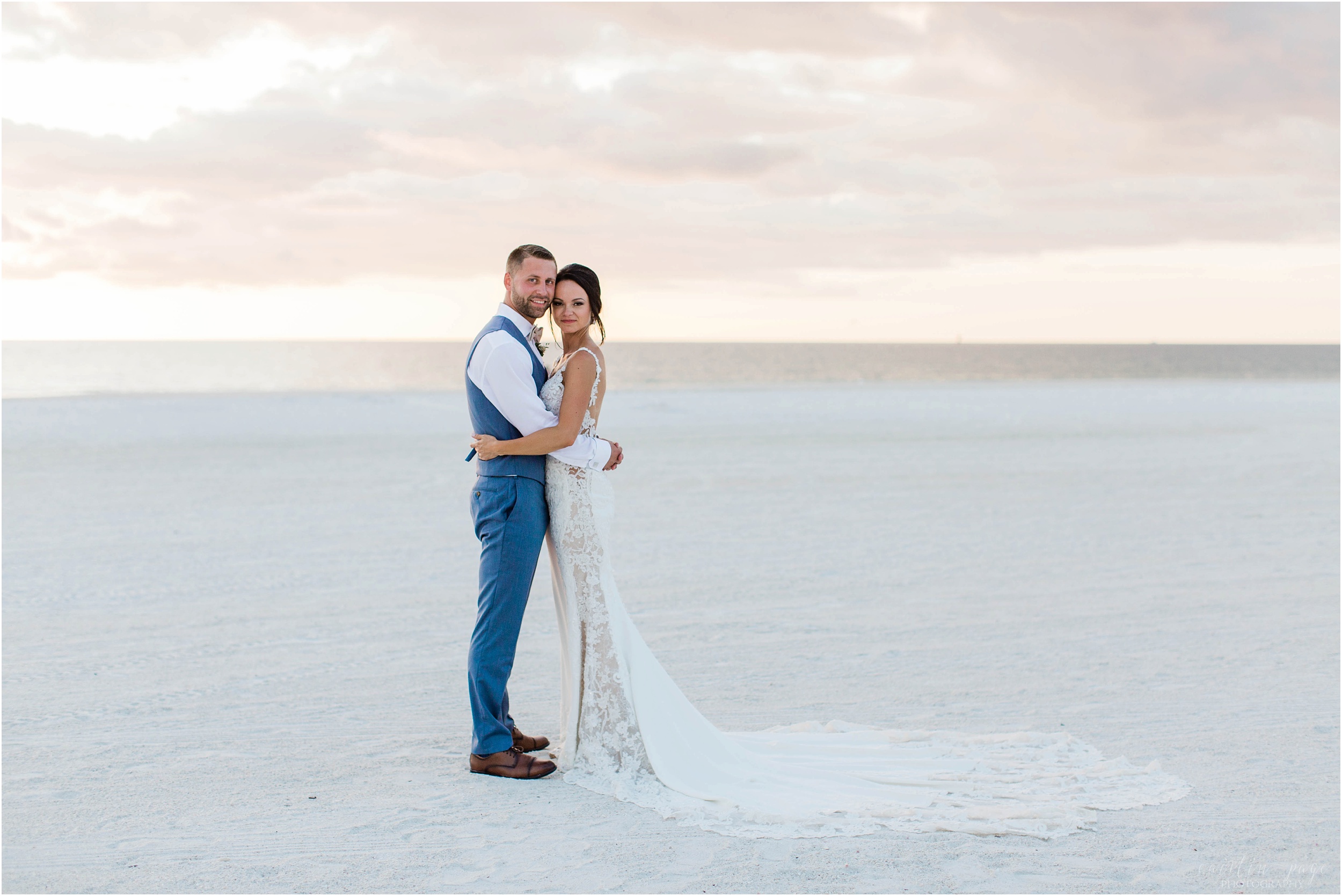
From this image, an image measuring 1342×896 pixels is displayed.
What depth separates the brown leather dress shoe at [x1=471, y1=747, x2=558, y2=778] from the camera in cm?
419

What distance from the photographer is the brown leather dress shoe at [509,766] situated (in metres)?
4.19

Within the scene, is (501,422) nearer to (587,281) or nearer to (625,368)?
(587,281)

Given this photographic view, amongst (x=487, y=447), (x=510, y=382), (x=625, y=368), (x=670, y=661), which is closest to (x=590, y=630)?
(x=487, y=447)

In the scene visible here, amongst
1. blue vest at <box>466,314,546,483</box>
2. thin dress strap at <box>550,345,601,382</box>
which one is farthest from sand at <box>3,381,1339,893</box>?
thin dress strap at <box>550,345,601,382</box>

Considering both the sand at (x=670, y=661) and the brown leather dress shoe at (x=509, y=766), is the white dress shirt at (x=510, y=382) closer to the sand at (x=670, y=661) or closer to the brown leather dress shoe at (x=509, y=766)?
the brown leather dress shoe at (x=509, y=766)

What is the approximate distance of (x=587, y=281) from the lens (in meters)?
4.19

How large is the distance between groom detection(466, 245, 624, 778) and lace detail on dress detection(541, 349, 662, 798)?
8 cm

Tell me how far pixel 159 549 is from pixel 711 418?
1632 cm

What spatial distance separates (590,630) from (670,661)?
175cm

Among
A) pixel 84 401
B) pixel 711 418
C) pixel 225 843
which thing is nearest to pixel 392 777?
pixel 225 843

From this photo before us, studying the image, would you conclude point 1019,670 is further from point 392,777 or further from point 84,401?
point 84,401

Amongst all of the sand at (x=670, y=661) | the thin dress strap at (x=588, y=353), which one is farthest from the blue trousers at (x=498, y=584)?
the thin dress strap at (x=588, y=353)

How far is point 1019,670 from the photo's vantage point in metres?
5.67

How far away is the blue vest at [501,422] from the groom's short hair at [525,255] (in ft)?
0.71
